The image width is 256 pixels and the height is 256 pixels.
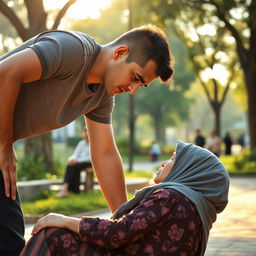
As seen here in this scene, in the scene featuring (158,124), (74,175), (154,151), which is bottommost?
(158,124)

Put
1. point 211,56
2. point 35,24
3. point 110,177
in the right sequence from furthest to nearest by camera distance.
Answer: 1. point 211,56
2. point 35,24
3. point 110,177

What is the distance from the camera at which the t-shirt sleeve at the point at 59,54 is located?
3555 mm

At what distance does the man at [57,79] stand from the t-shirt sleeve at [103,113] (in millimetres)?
227

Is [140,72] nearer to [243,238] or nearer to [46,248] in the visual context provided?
[46,248]

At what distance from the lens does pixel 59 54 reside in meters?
3.59

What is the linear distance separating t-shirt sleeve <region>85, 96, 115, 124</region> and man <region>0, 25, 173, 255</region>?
0.74ft

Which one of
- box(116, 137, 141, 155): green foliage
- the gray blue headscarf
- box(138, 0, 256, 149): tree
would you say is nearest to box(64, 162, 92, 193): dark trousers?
the gray blue headscarf

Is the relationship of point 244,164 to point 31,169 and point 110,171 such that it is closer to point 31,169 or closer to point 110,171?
point 31,169

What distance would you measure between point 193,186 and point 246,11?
22584 millimetres

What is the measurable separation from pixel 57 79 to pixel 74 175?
32.8 ft

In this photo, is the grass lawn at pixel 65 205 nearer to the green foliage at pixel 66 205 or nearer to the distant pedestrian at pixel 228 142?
the green foliage at pixel 66 205

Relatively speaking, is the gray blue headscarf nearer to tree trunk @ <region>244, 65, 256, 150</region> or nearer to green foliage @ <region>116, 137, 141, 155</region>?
tree trunk @ <region>244, 65, 256, 150</region>

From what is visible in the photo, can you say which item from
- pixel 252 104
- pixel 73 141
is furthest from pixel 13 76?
pixel 73 141

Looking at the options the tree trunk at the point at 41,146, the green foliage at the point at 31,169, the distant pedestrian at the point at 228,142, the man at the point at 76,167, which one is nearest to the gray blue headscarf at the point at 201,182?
the man at the point at 76,167
